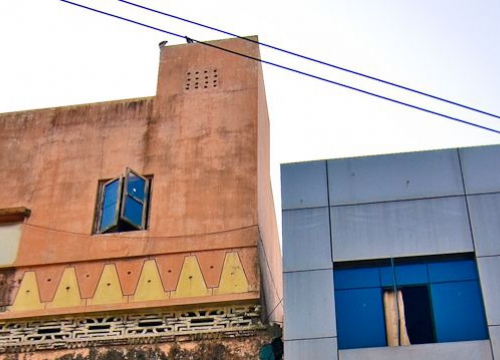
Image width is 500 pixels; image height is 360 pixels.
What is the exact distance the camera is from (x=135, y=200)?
1411 centimetres

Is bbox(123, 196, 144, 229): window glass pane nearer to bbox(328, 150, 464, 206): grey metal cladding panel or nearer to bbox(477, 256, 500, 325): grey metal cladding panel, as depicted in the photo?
bbox(328, 150, 464, 206): grey metal cladding panel

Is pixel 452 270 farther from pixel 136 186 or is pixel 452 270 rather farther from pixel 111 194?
pixel 111 194

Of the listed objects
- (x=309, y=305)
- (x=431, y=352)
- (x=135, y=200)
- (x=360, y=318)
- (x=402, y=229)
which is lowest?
(x=431, y=352)

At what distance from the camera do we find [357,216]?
1241 centimetres

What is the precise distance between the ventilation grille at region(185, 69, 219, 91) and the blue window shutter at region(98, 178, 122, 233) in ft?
8.02

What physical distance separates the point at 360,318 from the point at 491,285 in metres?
1.97

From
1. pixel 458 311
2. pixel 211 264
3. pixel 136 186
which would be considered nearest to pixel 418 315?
pixel 458 311

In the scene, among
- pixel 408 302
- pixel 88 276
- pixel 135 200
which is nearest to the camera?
pixel 408 302

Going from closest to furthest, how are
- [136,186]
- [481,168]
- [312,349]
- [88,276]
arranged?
1. [312,349]
2. [481,168]
3. [88,276]
4. [136,186]

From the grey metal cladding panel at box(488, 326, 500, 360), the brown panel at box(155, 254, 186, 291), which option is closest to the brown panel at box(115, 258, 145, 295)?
the brown panel at box(155, 254, 186, 291)

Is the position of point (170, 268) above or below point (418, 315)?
above

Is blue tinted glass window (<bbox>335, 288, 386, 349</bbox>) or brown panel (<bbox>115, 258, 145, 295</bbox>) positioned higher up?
brown panel (<bbox>115, 258, 145, 295</bbox>)

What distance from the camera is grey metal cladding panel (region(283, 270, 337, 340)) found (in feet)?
38.1

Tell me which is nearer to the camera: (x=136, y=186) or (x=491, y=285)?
(x=491, y=285)
